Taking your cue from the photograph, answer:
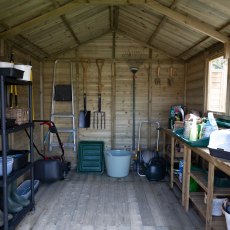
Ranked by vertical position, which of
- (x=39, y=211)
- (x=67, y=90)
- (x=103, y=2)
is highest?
(x=103, y=2)

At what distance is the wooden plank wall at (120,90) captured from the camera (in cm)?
464

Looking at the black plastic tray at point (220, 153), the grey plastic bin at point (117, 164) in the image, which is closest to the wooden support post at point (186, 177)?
the black plastic tray at point (220, 153)

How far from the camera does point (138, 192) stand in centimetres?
359

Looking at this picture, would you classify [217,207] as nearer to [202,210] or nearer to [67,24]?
[202,210]

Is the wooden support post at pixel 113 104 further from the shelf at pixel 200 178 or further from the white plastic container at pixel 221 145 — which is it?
the white plastic container at pixel 221 145

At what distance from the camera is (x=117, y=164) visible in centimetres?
416

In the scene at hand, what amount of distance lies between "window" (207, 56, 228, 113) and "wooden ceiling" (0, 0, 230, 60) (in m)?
0.32

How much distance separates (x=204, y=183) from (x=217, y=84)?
5.36 feet

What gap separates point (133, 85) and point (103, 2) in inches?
83.3

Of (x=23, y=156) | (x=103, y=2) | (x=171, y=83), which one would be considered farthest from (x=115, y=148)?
(x=103, y=2)

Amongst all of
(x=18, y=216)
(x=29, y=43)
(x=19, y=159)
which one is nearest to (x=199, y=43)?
(x=29, y=43)

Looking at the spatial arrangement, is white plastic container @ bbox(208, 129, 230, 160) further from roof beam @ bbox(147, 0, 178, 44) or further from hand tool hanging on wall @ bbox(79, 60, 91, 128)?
hand tool hanging on wall @ bbox(79, 60, 91, 128)

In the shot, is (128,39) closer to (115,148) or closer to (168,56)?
(168,56)

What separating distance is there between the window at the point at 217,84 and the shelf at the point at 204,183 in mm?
940
